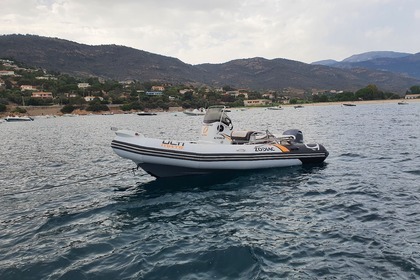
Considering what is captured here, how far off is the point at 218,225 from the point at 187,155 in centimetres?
448

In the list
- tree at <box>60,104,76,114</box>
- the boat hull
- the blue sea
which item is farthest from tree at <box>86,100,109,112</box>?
the boat hull

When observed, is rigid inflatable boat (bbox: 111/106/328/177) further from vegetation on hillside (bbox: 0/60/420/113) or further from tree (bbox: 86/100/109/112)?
tree (bbox: 86/100/109/112)

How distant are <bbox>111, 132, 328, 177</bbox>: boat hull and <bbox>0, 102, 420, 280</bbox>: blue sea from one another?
0.46 metres

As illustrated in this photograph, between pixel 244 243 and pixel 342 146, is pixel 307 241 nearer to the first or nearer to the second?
pixel 244 243

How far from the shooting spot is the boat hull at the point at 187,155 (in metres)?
12.6

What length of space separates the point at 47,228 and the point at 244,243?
201 inches

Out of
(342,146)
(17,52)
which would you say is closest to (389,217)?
(342,146)

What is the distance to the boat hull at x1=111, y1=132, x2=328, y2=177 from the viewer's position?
12.6 metres

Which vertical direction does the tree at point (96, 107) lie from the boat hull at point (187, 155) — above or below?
below

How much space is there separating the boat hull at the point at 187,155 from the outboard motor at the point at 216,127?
1.35m

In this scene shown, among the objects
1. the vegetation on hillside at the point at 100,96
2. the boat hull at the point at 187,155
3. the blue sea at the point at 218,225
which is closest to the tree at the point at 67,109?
the vegetation on hillside at the point at 100,96

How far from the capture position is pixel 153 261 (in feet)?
21.9

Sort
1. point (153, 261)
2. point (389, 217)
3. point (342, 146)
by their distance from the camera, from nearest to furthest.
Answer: point (153, 261) → point (389, 217) → point (342, 146)

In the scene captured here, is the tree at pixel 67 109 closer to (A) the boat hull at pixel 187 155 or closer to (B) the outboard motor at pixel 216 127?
(B) the outboard motor at pixel 216 127
